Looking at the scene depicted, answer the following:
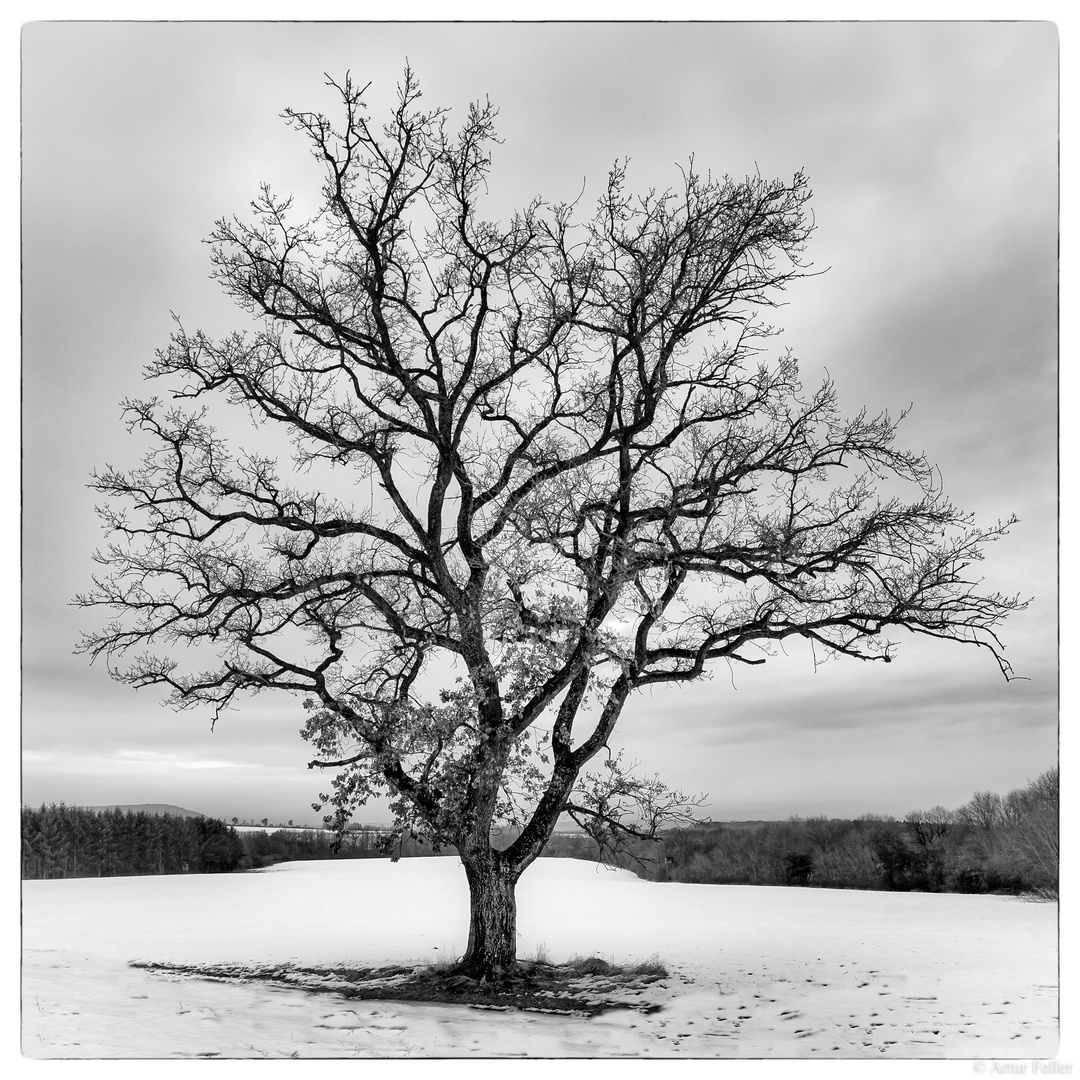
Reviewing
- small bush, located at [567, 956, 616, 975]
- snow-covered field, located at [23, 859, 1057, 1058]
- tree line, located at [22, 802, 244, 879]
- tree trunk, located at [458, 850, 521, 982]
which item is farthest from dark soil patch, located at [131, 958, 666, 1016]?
tree line, located at [22, 802, 244, 879]

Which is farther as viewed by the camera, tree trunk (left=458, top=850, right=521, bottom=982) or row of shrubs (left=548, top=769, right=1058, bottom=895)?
row of shrubs (left=548, top=769, right=1058, bottom=895)

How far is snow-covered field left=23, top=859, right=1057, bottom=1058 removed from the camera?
10.2 meters

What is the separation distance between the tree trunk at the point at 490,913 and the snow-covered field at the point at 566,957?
1.18 meters

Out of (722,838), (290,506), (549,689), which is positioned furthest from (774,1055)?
(722,838)

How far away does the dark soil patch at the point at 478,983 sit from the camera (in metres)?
11.5

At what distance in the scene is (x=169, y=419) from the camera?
522 inches

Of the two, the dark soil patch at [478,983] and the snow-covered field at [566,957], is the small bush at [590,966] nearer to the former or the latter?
the dark soil patch at [478,983]

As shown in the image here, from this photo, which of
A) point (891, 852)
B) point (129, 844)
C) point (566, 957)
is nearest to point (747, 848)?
point (891, 852)

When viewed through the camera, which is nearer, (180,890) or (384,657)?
(384,657)

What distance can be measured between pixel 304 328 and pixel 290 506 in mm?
2671

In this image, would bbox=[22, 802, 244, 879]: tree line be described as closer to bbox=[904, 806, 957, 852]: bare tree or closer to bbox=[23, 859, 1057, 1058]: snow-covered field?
bbox=[23, 859, 1057, 1058]: snow-covered field

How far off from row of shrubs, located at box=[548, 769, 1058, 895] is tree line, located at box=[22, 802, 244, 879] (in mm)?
9681

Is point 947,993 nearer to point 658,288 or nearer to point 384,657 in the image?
point 384,657

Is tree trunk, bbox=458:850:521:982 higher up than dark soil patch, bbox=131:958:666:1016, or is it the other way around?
tree trunk, bbox=458:850:521:982
